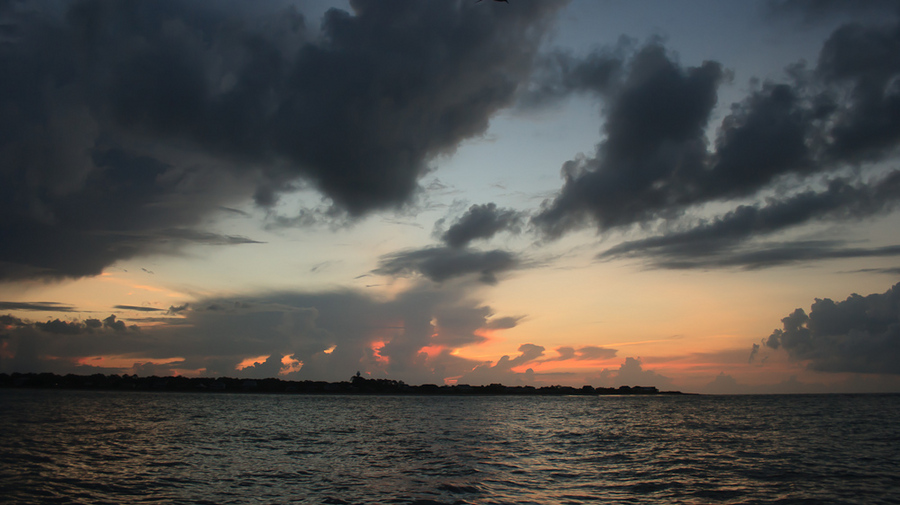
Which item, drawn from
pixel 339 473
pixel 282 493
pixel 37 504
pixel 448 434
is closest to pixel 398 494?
pixel 282 493

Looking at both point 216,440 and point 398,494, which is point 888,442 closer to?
point 398,494

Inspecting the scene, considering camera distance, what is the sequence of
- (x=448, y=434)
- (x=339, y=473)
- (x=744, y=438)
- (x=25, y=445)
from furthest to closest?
(x=448, y=434) → (x=744, y=438) → (x=25, y=445) → (x=339, y=473)

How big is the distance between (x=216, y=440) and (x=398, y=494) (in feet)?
118

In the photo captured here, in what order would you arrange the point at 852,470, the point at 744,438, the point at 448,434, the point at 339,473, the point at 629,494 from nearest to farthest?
the point at 629,494
the point at 339,473
the point at 852,470
the point at 744,438
the point at 448,434

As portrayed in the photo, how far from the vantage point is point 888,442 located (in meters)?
55.4

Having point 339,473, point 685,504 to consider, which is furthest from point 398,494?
point 685,504

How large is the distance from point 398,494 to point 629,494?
43.3 feet

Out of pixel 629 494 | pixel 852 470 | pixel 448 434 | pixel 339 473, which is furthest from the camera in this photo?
pixel 448 434

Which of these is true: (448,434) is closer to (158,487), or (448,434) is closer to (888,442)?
(158,487)

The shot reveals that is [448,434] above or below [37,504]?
below

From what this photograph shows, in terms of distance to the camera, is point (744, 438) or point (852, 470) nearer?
point (852, 470)

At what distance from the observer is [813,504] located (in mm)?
26578

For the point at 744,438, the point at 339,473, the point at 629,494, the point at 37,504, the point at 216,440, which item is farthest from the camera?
the point at 744,438

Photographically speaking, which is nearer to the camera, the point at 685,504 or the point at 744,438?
the point at 685,504
